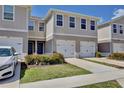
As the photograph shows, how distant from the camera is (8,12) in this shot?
1474 cm

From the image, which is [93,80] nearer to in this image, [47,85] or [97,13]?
[47,85]

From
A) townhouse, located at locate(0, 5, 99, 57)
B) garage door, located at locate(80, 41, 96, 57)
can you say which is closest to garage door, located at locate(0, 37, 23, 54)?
townhouse, located at locate(0, 5, 99, 57)

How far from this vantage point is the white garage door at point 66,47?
18.8 m

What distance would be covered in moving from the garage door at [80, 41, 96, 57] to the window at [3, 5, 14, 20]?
30.9 feet

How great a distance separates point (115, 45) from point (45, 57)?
13.8m

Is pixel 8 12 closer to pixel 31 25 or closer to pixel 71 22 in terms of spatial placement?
pixel 31 25

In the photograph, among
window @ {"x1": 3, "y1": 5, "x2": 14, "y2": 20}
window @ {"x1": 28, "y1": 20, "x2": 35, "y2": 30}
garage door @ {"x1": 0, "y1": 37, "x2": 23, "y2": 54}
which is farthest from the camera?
window @ {"x1": 28, "y1": 20, "x2": 35, "y2": 30}

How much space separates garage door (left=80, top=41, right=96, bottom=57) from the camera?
66.5 feet

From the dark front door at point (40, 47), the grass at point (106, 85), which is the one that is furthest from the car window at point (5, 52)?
the dark front door at point (40, 47)

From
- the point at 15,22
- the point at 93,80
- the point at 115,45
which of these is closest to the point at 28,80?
the point at 93,80

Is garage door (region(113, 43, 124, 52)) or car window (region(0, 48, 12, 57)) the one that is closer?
car window (region(0, 48, 12, 57))

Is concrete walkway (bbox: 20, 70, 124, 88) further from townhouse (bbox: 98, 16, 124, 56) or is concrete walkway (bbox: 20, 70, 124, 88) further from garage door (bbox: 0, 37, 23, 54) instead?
townhouse (bbox: 98, 16, 124, 56)

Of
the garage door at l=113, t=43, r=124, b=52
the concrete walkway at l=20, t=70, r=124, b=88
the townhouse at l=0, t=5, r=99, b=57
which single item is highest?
the townhouse at l=0, t=5, r=99, b=57

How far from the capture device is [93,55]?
69.1 ft
